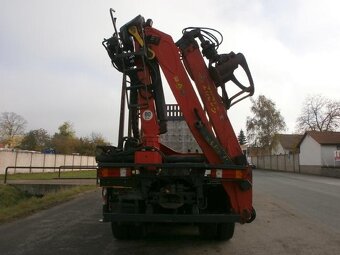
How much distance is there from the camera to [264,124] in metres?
81.1

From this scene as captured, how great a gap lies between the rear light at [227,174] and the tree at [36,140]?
91.1 metres

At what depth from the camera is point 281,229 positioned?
33.1 ft

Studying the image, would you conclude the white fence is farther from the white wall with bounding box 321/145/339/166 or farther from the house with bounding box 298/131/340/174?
the white wall with bounding box 321/145/339/166

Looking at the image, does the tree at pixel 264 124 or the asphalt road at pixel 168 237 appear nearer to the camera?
the asphalt road at pixel 168 237

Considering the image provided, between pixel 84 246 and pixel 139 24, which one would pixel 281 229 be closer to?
pixel 84 246

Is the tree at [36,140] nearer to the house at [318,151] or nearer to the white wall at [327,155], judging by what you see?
the house at [318,151]

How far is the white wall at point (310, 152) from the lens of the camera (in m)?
52.8

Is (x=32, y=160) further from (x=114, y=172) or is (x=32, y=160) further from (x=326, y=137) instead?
(x=114, y=172)

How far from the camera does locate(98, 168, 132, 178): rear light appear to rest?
7180 millimetres

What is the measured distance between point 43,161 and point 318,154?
29.8 m

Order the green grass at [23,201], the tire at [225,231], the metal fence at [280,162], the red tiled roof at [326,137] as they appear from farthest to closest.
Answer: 1. the metal fence at [280,162]
2. the red tiled roof at [326,137]
3. the green grass at [23,201]
4. the tire at [225,231]

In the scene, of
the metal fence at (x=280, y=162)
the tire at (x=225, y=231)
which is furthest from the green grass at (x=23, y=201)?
the metal fence at (x=280, y=162)

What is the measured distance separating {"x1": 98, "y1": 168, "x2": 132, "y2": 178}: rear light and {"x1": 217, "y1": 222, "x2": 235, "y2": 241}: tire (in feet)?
7.29

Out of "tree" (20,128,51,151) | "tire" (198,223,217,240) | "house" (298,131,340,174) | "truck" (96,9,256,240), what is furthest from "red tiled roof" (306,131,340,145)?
"tree" (20,128,51,151)
